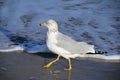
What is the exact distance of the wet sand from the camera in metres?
7.45

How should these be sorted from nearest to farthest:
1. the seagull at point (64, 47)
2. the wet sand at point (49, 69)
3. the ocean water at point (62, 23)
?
1. the wet sand at point (49, 69)
2. the seagull at point (64, 47)
3. the ocean water at point (62, 23)

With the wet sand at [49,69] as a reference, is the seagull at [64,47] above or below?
above

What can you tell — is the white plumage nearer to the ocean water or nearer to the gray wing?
the gray wing

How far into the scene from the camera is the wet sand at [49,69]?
24.4 ft

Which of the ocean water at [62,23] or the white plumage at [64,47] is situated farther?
the ocean water at [62,23]

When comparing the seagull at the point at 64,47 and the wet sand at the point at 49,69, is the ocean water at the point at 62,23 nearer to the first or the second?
A: the wet sand at the point at 49,69

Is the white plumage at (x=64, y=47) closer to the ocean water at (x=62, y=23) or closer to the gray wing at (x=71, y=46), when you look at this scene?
the gray wing at (x=71, y=46)

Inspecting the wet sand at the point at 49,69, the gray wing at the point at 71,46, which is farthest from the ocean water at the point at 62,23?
the gray wing at the point at 71,46

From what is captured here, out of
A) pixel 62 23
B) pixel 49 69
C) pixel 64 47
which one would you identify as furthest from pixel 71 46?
pixel 62 23

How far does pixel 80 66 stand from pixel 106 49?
49.8 inches

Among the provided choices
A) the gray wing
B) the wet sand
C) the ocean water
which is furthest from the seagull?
the ocean water

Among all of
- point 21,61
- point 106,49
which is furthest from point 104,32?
point 21,61

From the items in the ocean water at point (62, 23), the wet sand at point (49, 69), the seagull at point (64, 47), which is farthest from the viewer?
the ocean water at point (62, 23)

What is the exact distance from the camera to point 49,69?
7918 millimetres
